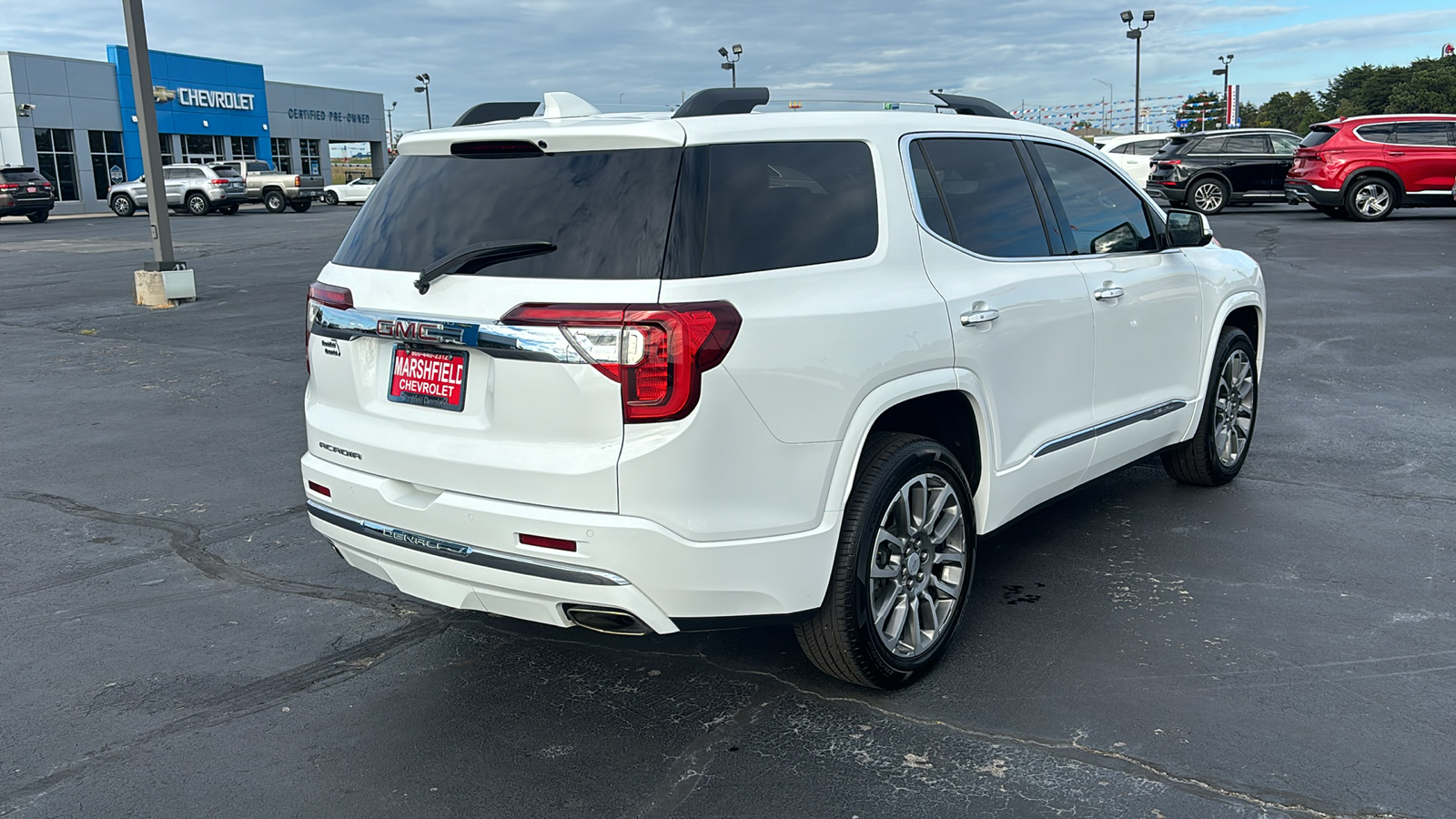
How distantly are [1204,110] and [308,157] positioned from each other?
7017 centimetres

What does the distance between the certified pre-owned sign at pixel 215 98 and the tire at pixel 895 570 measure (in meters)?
59.6

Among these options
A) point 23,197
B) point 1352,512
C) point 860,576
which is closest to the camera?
point 860,576

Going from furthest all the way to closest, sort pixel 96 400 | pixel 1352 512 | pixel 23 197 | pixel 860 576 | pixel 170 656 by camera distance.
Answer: pixel 23 197 < pixel 96 400 < pixel 1352 512 < pixel 170 656 < pixel 860 576

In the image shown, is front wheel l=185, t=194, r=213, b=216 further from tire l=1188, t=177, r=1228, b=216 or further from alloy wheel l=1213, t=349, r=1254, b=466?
alloy wheel l=1213, t=349, r=1254, b=466

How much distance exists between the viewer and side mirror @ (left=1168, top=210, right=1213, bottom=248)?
17.6ft

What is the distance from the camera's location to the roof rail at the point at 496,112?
4156mm

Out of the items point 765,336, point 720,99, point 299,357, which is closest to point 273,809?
point 765,336

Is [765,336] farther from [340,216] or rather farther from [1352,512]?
[340,216]

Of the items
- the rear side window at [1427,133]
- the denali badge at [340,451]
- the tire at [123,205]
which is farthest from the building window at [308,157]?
the denali badge at [340,451]

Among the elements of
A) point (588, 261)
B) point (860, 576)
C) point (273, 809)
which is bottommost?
point (273, 809)

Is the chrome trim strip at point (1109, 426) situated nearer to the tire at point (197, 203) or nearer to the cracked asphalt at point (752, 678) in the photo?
the cracked asphalt at point (752, 678)

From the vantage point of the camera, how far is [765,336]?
3.22 metres

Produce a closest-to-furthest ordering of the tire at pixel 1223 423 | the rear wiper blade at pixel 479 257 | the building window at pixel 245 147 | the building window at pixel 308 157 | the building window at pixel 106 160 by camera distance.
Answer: the rear wiper blade at pixel 479 257 < the tire at pixel 1223 423 < the building window at pixel 106 160 < the building window at pixel 245 147 < the building window at pixel 308 157

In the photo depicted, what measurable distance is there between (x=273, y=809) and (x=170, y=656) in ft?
4.27
